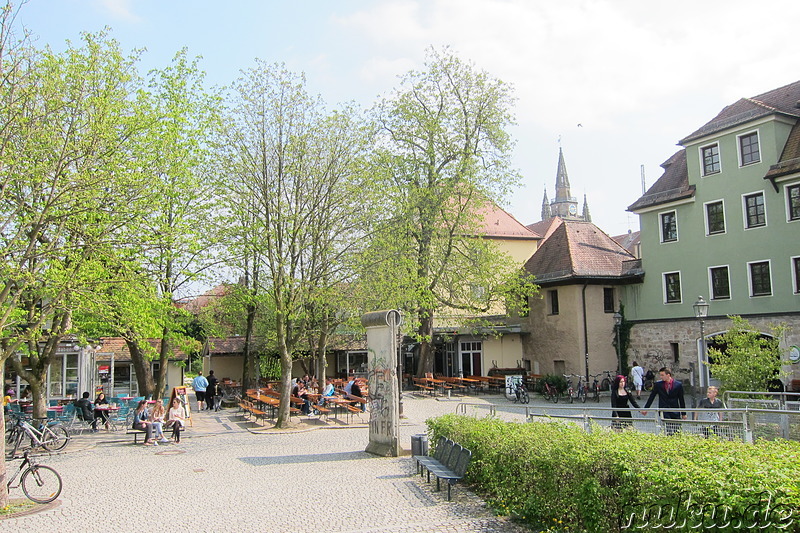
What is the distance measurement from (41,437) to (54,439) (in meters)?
0.53

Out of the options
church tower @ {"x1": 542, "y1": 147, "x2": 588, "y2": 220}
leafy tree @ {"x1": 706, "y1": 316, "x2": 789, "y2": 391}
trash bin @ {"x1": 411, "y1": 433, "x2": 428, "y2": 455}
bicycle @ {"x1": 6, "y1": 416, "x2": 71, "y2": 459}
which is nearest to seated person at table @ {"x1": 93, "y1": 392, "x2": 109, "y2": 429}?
bicycle @ {"x1": 6, "y1": 416, "x2": 71, "y2": 459}

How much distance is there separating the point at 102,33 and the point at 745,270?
2491cm

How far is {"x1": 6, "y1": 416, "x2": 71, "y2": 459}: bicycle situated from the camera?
1530 cm

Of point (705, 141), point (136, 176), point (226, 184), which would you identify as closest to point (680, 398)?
point (136, 176)

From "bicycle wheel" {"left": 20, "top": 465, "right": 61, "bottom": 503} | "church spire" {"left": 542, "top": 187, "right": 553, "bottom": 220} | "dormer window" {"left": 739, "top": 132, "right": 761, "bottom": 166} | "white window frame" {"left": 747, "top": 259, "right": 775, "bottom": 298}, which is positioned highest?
"church spire" {"left": 542, "top": 187, "right": 553, "bottom": 220}

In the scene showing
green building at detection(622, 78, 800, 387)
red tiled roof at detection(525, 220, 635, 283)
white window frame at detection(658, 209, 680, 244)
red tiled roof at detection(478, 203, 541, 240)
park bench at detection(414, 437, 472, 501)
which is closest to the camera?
park bench at detection(414, 437, 472, 501)

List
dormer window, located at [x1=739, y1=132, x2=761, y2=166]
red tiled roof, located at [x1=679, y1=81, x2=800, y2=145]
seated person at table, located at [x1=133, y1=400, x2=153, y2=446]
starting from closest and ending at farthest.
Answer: seated person at table, located at [x1=133, y1=400, x2=153, y2=446], red tiled roof, located at [x1=679, y1=81, x2=800, y2=145], dormer window, located at [x1=739, y1=132, x2=761, y2=166]

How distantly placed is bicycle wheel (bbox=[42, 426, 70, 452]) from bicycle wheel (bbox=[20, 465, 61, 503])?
5563 mm

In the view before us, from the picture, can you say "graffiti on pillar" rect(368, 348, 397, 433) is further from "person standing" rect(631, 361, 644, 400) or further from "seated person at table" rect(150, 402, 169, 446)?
"person standing" rect(631, 361, 644, 400)

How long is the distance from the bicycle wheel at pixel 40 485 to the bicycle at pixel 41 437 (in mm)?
4722

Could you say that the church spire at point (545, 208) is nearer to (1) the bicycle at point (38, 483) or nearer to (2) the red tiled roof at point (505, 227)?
(2) the red tiled roof at point (505, 227)

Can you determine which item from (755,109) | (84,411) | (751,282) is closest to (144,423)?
(84,411)

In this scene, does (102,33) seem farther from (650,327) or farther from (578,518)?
(650,327)

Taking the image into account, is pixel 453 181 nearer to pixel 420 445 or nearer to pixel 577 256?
pixel 577 256
